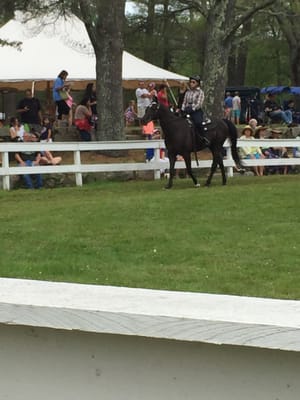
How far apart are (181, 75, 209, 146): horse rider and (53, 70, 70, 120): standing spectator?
18.9ft

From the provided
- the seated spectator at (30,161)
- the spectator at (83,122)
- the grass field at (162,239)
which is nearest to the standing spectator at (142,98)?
the spectator at (83,122)

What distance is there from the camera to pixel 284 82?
59.5m

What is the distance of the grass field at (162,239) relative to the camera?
7496 millimetres

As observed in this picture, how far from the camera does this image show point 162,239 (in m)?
9.77

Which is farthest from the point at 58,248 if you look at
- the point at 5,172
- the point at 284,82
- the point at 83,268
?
the point at 284,82

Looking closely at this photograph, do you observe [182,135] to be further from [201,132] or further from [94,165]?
[94,165]

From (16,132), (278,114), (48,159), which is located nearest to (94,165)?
(48,159)

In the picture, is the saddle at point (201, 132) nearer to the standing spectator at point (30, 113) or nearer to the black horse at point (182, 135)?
the black horse at point (182, 135)

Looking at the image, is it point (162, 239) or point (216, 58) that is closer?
point (162, 239)

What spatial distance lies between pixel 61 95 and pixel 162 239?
44.4 ft

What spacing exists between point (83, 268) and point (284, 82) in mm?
53734

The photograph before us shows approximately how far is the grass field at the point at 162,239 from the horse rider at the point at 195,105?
2008mm

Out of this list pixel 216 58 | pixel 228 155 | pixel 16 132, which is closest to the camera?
pixel 228 155

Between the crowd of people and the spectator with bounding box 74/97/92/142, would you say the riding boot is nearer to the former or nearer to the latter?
the crowd of people
